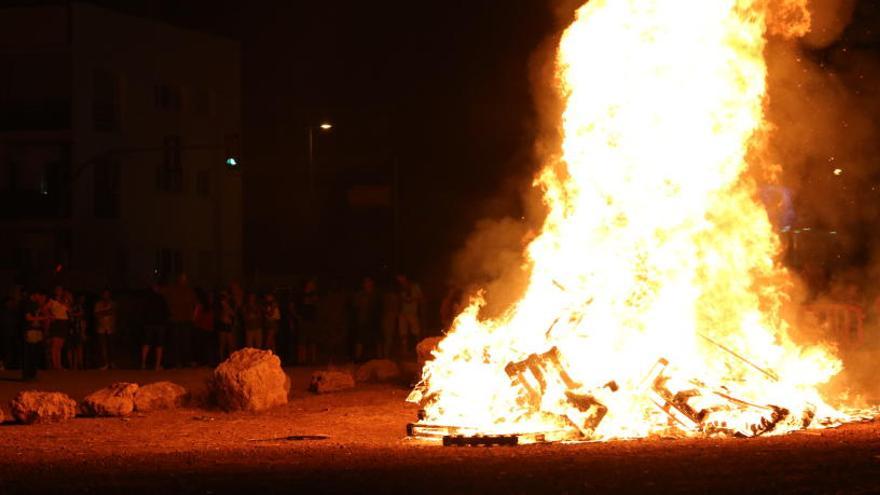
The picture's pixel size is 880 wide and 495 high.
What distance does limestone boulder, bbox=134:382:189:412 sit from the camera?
16328mm

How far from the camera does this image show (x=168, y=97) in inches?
1651

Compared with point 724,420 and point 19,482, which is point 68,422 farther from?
point 724,420

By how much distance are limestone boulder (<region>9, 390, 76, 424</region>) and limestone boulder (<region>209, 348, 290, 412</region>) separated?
1.99 meters

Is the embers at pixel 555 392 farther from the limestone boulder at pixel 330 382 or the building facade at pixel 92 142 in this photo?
the building facade at pixel 92 142

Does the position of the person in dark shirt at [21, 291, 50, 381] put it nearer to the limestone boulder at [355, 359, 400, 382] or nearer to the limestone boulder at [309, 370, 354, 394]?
the limestone boulder at [309, 370, 354, 394]

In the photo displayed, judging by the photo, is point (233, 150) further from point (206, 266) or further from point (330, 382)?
point (206, 266)

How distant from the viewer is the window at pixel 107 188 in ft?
128

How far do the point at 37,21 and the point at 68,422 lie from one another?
84.8 ft

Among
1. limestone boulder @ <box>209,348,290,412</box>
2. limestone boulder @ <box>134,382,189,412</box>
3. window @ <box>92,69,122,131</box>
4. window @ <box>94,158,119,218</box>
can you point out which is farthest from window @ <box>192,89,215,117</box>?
limestone boulder @ <box>209,348,290,412</box>

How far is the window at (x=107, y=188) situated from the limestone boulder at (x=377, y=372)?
21963 mm

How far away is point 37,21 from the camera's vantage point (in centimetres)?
3797

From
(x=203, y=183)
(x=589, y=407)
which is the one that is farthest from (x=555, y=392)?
(x=203, y=183)

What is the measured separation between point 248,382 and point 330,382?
7.38ft

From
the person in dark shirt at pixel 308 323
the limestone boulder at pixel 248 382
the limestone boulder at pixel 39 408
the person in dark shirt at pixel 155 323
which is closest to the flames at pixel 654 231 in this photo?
the limestone boulder at pixel 248 382
